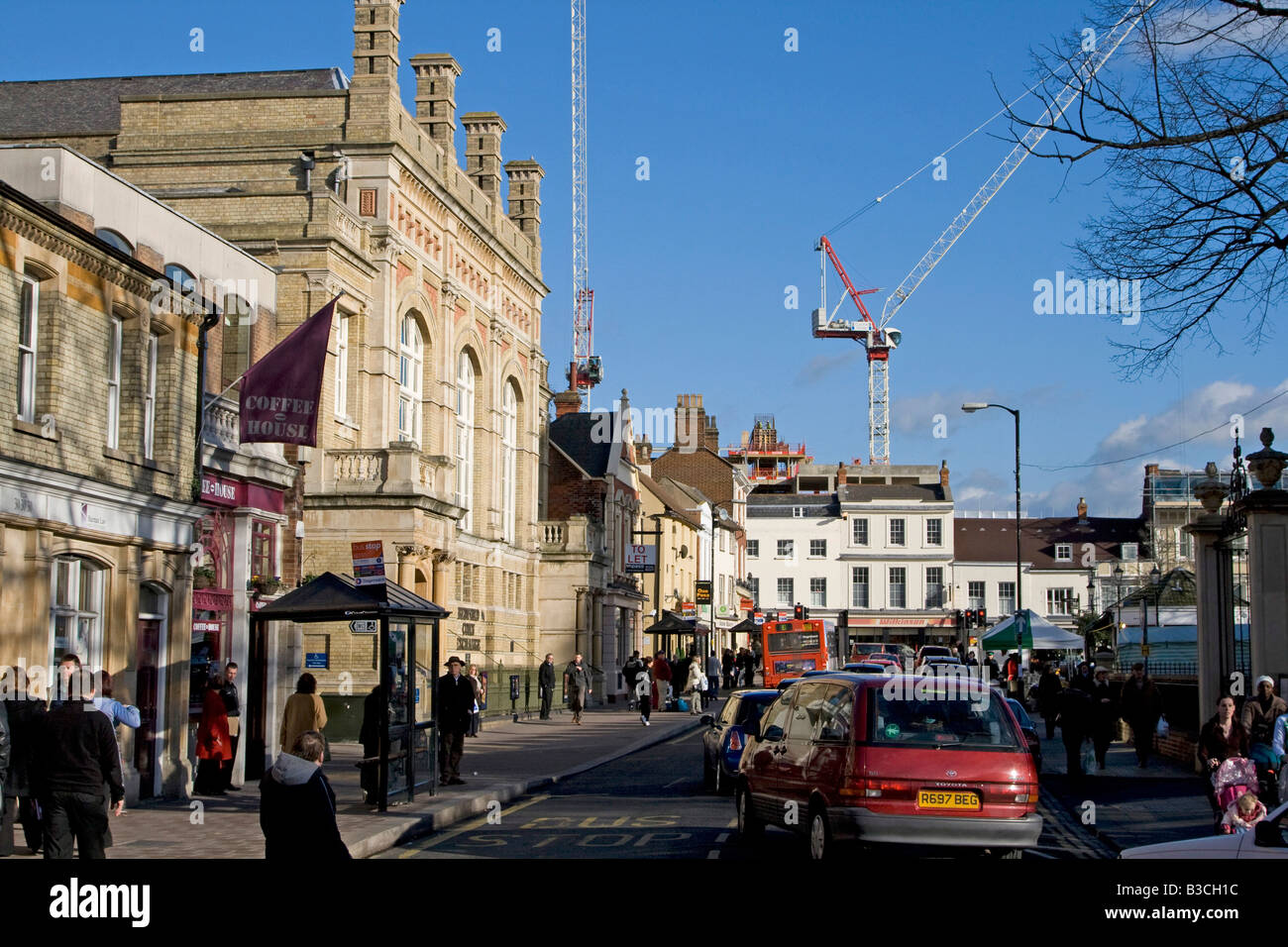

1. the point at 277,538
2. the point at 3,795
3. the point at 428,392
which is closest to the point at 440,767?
the point at 277,538

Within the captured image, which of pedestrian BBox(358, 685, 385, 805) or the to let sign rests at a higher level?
the to let sign

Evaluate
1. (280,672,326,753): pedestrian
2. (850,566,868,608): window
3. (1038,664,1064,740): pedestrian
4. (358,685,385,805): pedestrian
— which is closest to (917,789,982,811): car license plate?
(358,685,385,805): pedestrian

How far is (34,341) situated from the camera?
16969 millimetres

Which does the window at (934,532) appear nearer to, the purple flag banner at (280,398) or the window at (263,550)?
the window at (263,550)

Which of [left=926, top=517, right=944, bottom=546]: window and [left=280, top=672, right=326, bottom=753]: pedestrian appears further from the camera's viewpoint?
[left=926, top=517, right=944, bottom=546]: window

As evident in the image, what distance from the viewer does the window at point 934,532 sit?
309 feet

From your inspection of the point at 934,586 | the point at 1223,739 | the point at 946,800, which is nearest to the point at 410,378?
the point at 1223,739

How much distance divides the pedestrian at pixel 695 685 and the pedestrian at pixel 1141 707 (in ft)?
71.3

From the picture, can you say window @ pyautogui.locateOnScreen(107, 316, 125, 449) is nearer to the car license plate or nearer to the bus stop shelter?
the bus stop shelter

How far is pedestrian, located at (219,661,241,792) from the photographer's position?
20047mm

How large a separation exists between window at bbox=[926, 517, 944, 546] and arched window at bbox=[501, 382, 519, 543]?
49.6 m
